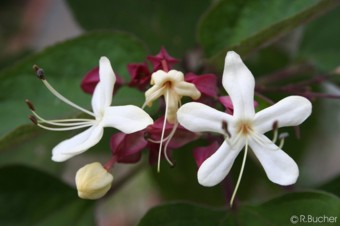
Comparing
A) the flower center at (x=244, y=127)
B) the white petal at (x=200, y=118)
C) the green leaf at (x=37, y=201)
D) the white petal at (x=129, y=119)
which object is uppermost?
the white petal at (x=129, y=119)

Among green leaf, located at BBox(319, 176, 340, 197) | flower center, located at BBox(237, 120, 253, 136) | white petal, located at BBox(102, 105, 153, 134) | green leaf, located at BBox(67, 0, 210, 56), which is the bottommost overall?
green leaf, located at BBox(319, 176, 340, 197)

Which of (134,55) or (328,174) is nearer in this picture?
(134,55)

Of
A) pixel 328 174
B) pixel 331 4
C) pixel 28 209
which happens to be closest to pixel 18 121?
pixel 28 209

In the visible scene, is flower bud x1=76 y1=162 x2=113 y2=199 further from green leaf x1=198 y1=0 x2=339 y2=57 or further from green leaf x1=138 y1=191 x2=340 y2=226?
green leaf x1=198 y1=0 x2=339 y2=57

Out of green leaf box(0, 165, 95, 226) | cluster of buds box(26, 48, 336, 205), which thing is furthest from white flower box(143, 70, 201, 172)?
green leaf box(0, 165, 95, 226)

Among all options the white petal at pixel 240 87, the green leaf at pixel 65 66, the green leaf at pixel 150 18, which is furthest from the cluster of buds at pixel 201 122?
the green leaf at pixel 150 18

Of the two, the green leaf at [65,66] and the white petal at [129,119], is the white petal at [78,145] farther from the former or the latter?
the green leaf at [65,66]

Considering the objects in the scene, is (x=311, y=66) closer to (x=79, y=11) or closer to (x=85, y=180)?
(x=79, y=11)
